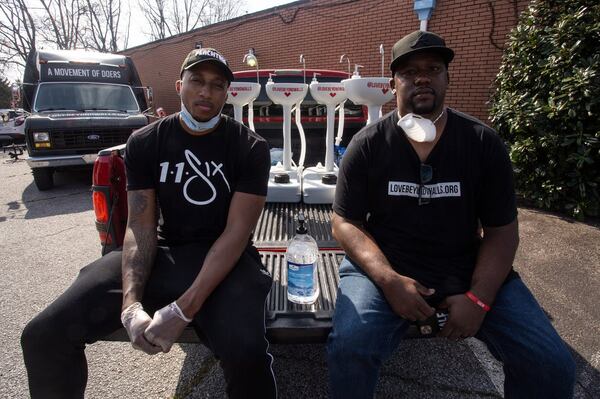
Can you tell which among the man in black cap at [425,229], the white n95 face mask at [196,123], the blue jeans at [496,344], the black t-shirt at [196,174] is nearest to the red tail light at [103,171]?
the black t-shirt at [196,174]

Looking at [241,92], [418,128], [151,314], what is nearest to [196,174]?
[151,314]

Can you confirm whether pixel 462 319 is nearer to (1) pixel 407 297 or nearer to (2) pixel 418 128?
(1) pixel 407 297

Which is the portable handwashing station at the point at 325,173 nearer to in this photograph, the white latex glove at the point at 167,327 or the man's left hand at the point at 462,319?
the man's left hand at the point at 462,319

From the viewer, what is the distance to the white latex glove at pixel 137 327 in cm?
167

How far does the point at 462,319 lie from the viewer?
5.61ft

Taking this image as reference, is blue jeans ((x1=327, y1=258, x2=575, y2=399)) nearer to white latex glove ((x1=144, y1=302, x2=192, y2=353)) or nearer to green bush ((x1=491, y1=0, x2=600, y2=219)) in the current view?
white latex glove ((x1=144, y1=302, x2=192, y2=353))

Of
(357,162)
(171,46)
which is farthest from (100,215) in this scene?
(171,46)

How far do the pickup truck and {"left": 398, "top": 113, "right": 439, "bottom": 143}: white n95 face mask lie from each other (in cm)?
95

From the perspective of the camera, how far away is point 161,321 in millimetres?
1687

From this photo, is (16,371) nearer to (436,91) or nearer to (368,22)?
(436,91)

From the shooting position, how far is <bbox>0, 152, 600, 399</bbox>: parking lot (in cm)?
221

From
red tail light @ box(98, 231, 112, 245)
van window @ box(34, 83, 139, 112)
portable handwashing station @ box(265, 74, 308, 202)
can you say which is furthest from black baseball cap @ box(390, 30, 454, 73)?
van window @ box(34, 83, 139, 112)

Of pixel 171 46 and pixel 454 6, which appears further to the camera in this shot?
pixel 171 46

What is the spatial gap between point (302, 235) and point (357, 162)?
2.06 ft
